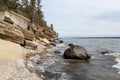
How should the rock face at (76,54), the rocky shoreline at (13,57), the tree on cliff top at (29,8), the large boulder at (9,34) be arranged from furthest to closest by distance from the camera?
the tree on cliff top at (29,8) < the rock face at (76,54) < the large boulder at (9,34) < the rocky shoreline at (13,57)

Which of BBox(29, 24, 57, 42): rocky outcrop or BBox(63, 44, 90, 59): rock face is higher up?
BBox(29, 24, 57, 42): rocky outcrop

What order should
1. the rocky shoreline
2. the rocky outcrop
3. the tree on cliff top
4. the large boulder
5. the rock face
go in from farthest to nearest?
the tree on cliff top
the rocky outcrop
the rock face
the large boulder
the rocky shoreline

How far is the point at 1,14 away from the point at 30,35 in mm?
4164

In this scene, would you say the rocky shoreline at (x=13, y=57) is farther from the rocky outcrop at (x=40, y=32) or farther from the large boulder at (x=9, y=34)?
the rocky outcrop at (x=40, y=32)

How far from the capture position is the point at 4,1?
154 ft

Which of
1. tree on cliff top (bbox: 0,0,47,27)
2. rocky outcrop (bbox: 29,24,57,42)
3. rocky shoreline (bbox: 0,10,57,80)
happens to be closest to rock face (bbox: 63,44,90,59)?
rocky shoreline (bbox: 0,10,57,80)

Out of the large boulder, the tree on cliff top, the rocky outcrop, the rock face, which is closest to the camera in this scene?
the large boulder

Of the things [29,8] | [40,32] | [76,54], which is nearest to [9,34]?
[76,54]

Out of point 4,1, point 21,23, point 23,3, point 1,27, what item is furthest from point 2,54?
point 23,3

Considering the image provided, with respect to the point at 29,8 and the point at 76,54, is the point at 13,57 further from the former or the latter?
the point at 29,8

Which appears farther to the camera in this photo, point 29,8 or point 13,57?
point 29,8

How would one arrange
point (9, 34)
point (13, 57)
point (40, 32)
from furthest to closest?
point (40, 32), point (9, 34), point (13, 57)

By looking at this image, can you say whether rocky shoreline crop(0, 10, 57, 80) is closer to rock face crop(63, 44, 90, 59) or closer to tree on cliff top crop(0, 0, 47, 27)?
rock face crop(63, 44, 90, 59)

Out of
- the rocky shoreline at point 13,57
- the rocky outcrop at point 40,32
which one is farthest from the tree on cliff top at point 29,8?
the rocky shoreline at point 13,57
